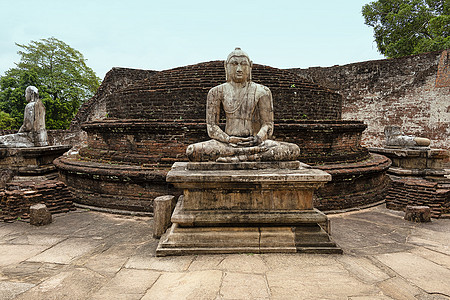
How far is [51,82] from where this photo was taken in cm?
1962

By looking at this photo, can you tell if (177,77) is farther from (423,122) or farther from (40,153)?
A: (423,122)

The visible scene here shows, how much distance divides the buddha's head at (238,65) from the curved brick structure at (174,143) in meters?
1.99

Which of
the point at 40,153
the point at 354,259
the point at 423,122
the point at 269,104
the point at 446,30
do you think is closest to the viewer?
the point at 354,259

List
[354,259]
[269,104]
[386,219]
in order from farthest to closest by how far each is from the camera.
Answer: [386,219], [269,104], [354,259]

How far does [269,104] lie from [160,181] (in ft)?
8.44

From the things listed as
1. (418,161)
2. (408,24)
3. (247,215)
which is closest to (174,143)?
(247,215)

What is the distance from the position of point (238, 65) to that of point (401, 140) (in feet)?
18.7

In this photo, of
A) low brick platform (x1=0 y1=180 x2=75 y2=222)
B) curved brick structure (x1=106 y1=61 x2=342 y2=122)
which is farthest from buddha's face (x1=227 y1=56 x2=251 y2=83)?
low brick platform (x1=0 y1=180 x2=75 y2=222)

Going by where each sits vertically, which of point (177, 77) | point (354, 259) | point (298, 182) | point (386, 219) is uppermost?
point (177, 77)

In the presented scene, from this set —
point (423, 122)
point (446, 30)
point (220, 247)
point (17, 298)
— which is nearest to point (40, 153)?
point (17, 298)

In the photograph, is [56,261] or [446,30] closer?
[56,261]

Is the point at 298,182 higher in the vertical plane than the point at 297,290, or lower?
higher

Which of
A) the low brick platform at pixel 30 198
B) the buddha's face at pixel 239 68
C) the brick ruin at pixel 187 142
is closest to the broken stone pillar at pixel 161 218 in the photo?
the brick ruin at pixel 187 142

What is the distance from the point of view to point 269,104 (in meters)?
3.51
